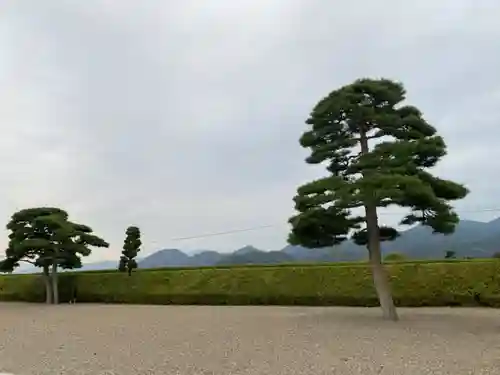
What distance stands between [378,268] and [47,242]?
36.8 ft

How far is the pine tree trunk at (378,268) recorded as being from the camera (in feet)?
27.5

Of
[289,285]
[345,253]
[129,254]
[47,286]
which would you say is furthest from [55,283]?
[345,253]

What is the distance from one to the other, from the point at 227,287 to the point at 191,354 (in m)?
8.13

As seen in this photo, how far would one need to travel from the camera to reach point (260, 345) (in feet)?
19.0

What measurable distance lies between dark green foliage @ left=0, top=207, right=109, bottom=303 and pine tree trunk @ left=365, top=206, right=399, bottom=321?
1070 centimetres

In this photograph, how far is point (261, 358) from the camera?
16.2 ft

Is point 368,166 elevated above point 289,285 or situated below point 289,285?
above

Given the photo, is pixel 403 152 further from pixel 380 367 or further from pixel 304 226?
pixel 380 367

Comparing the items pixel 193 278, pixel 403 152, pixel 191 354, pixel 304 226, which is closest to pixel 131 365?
pixel 191 354

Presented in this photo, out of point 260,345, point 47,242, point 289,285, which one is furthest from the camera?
point 47,242

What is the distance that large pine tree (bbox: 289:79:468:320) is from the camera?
7703 millimetres

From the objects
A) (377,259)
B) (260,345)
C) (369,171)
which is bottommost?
(260,345)

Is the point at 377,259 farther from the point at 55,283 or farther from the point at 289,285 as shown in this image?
the point at 55,283

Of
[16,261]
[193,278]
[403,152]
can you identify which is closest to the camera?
[403,152]
